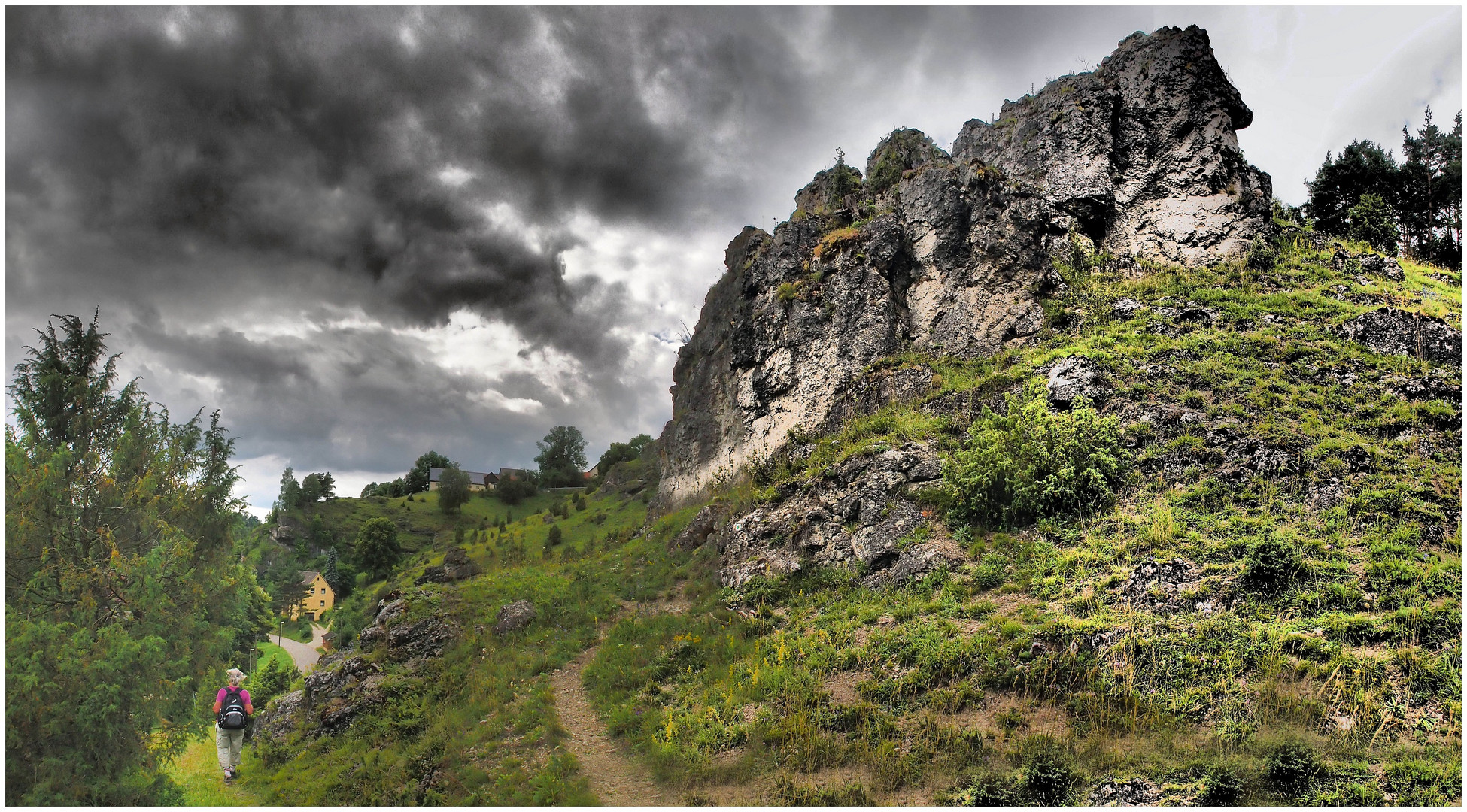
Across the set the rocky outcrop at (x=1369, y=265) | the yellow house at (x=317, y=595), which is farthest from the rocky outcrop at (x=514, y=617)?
the yellow house at (x=317, y=595)

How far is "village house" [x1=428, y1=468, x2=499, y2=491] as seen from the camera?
83.3 meters

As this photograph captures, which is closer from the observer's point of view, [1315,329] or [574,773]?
[574,773]

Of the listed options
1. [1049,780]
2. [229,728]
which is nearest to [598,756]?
[1049,780]

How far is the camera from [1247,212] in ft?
78.1

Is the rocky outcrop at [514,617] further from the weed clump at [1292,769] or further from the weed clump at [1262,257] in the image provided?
the weed clump at [1262,257]

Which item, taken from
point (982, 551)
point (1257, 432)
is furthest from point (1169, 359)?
point (982, 551)

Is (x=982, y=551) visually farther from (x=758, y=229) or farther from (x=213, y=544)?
(x=758, y=229)

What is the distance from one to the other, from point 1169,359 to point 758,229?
75.5 ft

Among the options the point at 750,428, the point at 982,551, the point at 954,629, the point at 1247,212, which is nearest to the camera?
the point at 954,629

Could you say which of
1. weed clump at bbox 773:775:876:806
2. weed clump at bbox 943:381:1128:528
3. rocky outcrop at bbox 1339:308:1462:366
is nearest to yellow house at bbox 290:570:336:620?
weed clump at bbox 943:381:1128:528

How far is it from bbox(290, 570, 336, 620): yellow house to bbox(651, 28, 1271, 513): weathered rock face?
60.2 metres

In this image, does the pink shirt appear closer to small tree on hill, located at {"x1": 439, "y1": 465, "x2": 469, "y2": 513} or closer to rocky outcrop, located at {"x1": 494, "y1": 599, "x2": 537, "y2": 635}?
rocky outcrop, located at {"x1": 494, "y1": 599, "x2": 537, "y2": 635}

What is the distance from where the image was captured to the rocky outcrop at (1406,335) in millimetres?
15375

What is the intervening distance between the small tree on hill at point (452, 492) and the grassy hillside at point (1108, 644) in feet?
198
